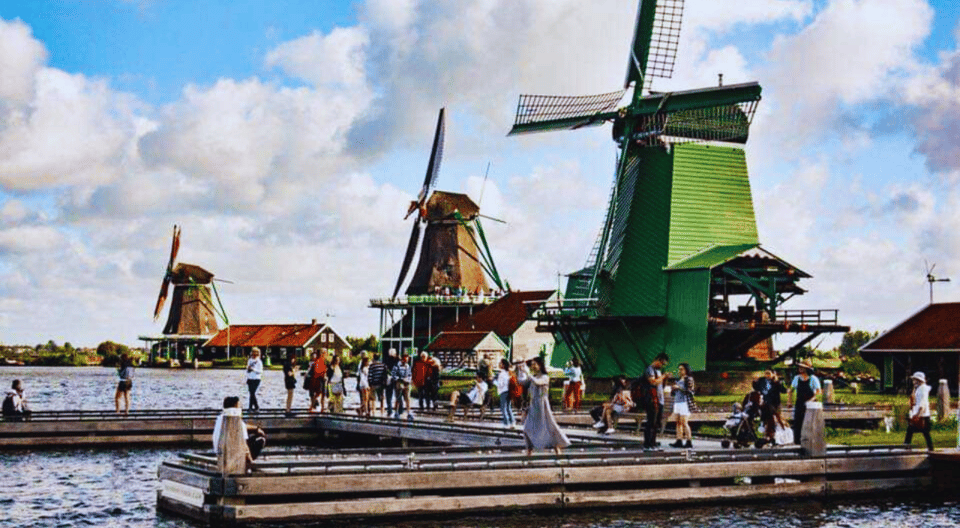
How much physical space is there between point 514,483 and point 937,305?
44.2m

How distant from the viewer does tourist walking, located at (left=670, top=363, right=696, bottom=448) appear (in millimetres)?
27547

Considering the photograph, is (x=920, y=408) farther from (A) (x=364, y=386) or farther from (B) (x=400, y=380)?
(A) (x=364, y=386)

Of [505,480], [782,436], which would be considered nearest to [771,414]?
[782,436]

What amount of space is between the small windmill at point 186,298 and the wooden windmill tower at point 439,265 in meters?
49.0

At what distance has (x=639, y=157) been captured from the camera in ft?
186

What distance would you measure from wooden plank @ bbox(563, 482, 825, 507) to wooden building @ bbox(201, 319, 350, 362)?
109 meters

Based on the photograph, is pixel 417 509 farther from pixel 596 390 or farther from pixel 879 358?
pixel 879 358

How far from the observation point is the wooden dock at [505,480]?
21.0 metres

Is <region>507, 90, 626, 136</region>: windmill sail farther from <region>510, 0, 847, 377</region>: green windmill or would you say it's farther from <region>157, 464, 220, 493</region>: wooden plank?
<region>157, 464, 220, 493</region>: wooden plank

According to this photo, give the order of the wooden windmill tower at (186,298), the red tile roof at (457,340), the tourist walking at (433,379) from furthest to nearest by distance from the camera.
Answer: the wooden windmill tower at (186,298) < the red tile roof at (457,340) < the tourist walking at (433,379)

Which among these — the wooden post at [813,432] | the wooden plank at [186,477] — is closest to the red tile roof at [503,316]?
the wooden post at [813,432]

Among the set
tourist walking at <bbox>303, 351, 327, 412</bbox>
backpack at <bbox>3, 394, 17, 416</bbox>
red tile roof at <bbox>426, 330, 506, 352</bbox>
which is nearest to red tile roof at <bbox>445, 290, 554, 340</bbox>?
red tile roof at <bbox>426, 330, 506, 352</bbox>

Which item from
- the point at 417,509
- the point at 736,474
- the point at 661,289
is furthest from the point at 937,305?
the point at 417,509

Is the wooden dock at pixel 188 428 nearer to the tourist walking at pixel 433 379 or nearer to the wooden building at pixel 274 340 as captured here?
the tourist walking at pixel 433 379
